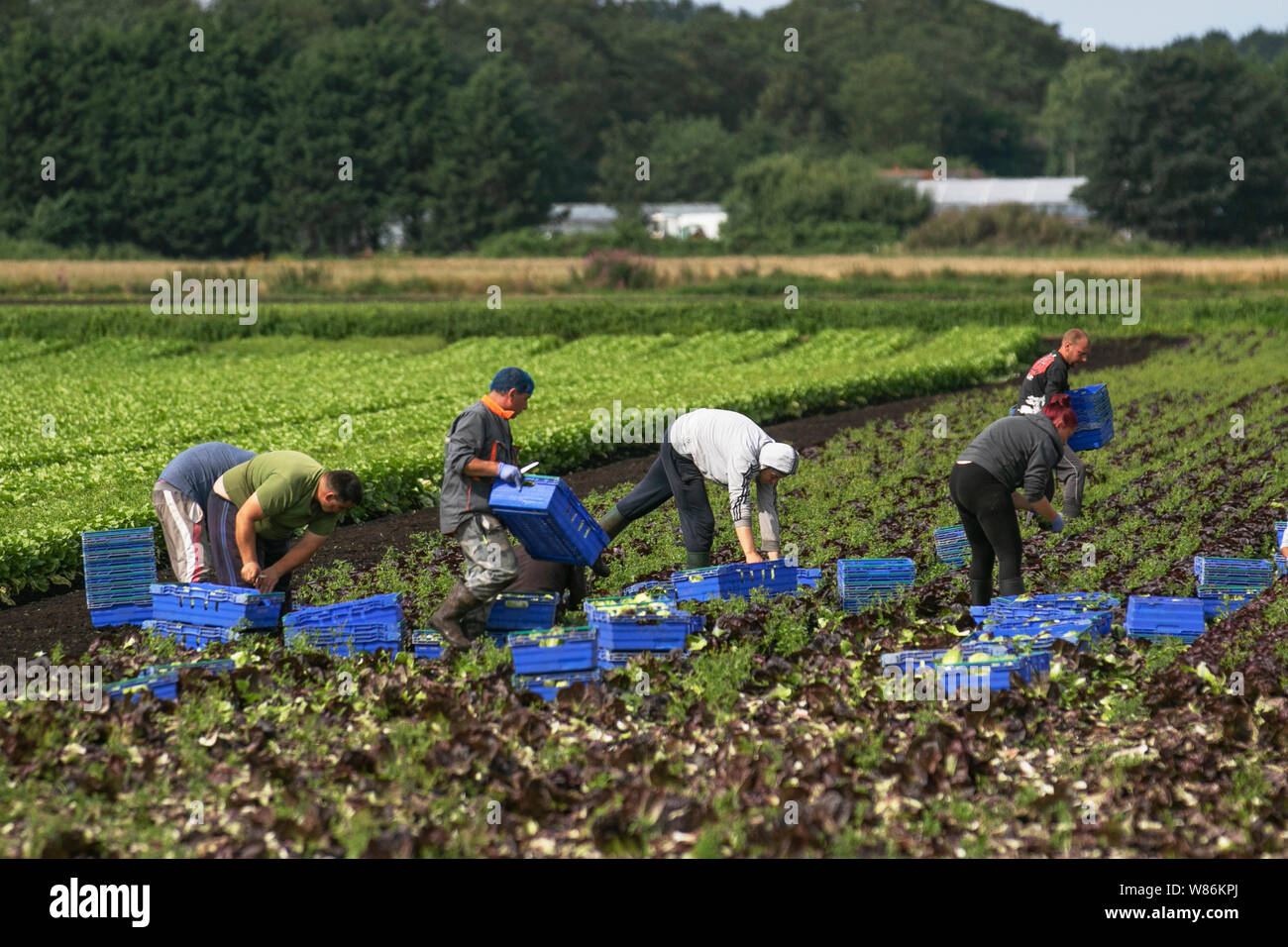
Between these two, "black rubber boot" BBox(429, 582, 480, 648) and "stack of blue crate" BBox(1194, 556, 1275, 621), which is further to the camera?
"stack of blue crate" BBox(1194, 556, 1275, 621)

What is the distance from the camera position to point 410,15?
331 ft

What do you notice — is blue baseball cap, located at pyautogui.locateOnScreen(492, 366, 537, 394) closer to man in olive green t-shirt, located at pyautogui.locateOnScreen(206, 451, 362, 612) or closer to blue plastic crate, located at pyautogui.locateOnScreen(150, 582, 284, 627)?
man in olive green t-shirt, located at pyautogui.locateOnScreen(206, 451, 362, 612)

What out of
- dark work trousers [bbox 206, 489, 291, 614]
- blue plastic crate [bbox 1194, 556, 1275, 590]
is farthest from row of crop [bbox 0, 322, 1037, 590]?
blue plastic crate [bbox 1194, 556, 1275, 590]

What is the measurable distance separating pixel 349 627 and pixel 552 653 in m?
1.61

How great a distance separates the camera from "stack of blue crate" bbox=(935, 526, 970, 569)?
1188 cm

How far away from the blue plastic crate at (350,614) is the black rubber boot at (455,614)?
0.32m

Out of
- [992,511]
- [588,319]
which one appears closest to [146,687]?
[992,511]

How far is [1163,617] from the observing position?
31.4 feet

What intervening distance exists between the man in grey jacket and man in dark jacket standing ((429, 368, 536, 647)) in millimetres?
1408

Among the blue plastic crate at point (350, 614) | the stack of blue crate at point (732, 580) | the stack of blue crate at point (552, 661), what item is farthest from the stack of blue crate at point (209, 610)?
the stack of blue crate at point (732, 580)

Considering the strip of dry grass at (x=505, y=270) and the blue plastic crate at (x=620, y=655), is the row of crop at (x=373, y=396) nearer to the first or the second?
the blue plastic crate at (x=620, y=655)

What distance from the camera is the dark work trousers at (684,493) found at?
10867 mm

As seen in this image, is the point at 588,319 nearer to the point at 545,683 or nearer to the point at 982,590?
the point at 982,590

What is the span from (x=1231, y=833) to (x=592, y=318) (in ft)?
112
